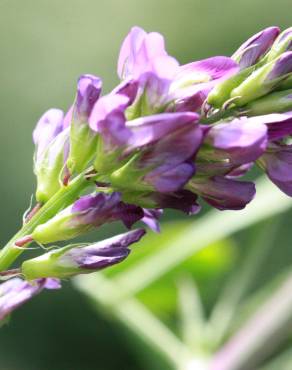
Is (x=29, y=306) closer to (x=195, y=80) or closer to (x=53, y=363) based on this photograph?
(x=53, y=363)

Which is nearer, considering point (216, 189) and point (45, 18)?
point (216, 189)

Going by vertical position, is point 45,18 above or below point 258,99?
below

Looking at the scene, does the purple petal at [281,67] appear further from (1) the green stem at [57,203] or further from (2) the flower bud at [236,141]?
(1) the green stem at [57,203]

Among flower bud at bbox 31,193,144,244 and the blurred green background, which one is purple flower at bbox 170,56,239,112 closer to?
flower bud at bbox 31,193,144,244

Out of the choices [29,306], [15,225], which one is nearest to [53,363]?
[29,306]

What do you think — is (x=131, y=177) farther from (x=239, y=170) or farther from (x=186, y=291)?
(x=186, y=291)

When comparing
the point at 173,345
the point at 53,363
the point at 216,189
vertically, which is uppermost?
the point at 216,189
